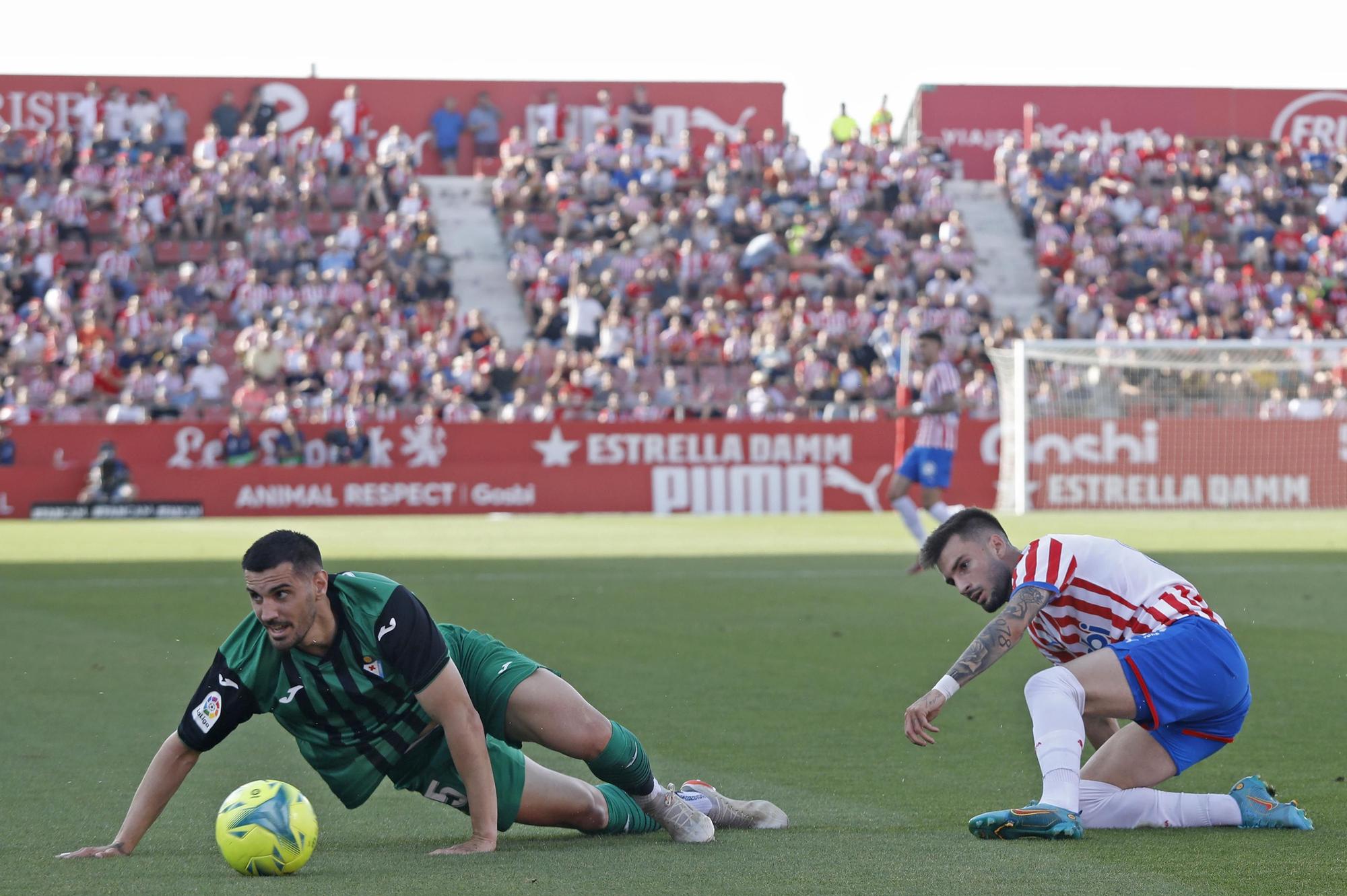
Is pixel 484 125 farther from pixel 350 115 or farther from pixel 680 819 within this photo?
pixel 680 819

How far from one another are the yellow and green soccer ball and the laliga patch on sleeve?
Answer: 0.94 ft

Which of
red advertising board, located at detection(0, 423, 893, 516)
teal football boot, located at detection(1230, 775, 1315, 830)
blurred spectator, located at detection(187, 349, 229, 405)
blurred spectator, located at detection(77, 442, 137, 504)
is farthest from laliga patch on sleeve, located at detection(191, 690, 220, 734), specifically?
blurred spectator, located at detection(187, 349, 229, 405)

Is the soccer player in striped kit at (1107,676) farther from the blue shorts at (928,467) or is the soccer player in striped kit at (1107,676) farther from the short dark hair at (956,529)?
the blue shorts at (928,467)

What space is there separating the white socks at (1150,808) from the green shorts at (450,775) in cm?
188

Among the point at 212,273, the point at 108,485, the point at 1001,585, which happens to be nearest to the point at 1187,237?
the point at 212,273

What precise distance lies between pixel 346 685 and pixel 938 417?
1394 centimetres

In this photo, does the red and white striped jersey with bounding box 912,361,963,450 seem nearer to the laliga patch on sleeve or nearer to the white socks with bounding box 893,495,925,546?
the white socks with bounding box 893,495,925,546

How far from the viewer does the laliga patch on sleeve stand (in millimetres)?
5125

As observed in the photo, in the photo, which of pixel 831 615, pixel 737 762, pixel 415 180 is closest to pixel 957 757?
pixel 737 762

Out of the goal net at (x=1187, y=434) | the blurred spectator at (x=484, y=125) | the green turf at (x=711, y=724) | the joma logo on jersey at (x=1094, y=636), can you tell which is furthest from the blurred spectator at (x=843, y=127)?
the joma logo on jersey at (x=1094, y=636)

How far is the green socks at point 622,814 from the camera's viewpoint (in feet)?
18.9

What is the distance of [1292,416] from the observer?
91.0ft

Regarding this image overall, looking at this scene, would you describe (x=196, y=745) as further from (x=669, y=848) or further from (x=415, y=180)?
(x=415, y=180)

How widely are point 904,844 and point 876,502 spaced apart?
76.8ft
